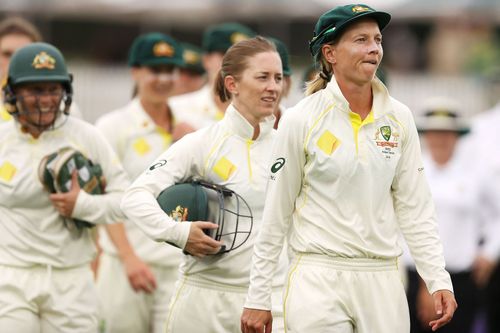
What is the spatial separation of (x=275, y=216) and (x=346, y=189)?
396mm

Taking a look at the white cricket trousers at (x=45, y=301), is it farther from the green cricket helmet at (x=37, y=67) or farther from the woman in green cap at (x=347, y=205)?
the woman in green cap at (x=347, y=205)

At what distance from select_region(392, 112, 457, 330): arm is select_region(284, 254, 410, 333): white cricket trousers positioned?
0.21m

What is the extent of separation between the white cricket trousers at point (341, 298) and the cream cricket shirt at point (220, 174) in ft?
3.07

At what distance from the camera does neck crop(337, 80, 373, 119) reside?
6840mm

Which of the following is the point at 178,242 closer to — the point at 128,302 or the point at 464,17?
the point at 128,302

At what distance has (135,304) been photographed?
9.97 m

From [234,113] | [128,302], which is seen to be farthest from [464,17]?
[234,113]

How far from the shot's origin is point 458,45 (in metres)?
23.4

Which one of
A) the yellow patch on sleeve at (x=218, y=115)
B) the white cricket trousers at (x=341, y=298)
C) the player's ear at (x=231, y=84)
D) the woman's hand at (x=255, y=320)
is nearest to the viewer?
the white cricket trousers at (x=341, y=298)

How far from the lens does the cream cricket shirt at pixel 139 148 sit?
32.6ft

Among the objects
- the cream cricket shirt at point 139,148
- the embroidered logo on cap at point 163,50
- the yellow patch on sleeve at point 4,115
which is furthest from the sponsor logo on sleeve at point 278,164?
the embroidered logo on cap at point 163,50

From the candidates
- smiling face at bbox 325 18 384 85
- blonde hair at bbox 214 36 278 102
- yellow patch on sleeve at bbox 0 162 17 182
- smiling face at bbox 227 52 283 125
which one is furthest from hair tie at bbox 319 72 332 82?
yellow patch on sleeve at bbox 0 162 17 182

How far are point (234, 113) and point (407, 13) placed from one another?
50.8ft

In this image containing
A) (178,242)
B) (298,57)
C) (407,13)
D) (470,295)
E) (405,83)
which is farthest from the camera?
(298,57)
